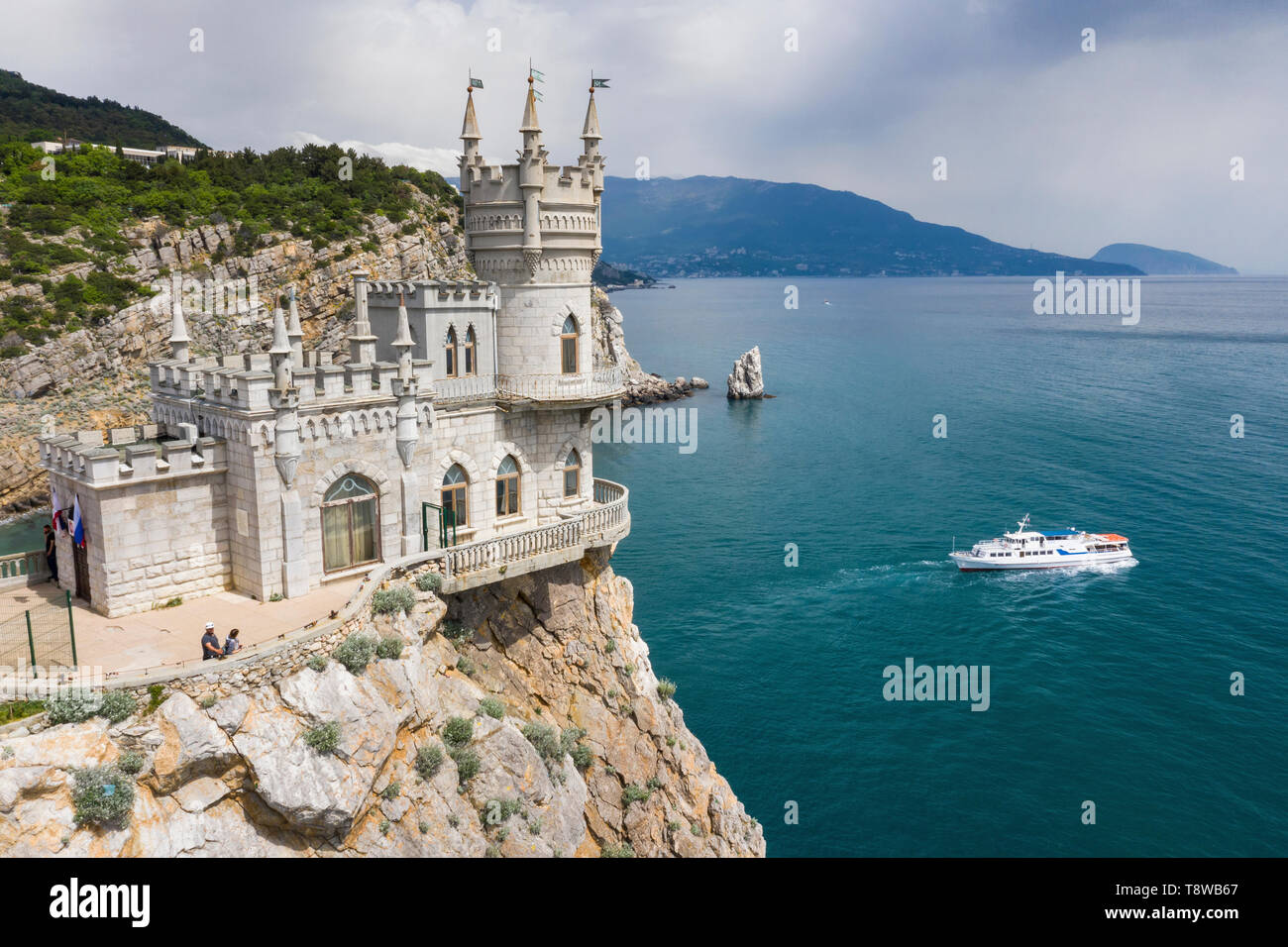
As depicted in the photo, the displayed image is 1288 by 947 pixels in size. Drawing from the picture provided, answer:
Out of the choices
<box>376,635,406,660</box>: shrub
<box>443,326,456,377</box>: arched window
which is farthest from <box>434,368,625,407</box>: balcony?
<box>376,635,406,660</box>: shrub

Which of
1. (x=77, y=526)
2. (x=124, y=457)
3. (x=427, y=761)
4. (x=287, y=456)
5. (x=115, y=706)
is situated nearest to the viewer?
(x=115, y=706)

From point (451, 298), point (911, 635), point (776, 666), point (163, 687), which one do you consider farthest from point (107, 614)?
point (911, 635)

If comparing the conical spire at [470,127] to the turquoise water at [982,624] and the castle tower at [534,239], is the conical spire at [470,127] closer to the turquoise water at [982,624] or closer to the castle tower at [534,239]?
the castle tower at [534,239]

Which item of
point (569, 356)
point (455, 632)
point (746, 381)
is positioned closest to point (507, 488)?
point (569, 356)

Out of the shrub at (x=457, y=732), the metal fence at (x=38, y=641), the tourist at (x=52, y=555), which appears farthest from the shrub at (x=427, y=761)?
the tourist at (x=52, y=555)

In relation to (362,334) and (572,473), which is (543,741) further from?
(362,334)
